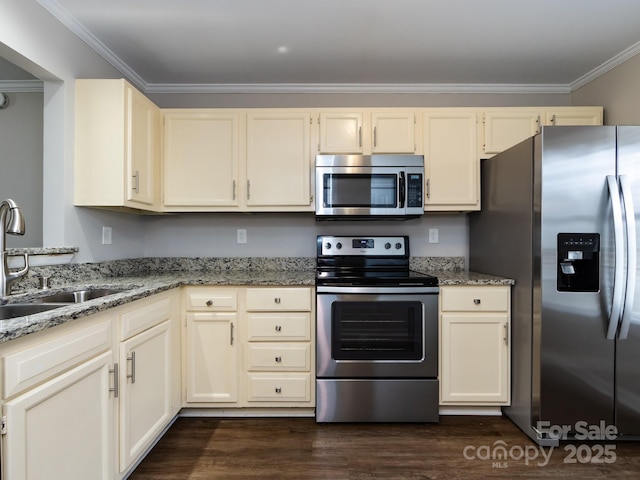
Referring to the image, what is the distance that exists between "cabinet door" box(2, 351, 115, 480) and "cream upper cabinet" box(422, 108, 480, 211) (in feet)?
7.20

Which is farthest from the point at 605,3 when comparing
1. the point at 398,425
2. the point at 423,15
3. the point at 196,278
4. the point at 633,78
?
the point at 196,278

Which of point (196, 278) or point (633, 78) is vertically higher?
point (633, 78)

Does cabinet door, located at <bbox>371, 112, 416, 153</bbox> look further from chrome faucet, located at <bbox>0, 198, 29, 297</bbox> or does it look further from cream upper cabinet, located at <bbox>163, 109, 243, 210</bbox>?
chrome faucet, located at <bbox>0, 198, 29, 297</bbox>

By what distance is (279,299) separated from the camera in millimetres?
2273

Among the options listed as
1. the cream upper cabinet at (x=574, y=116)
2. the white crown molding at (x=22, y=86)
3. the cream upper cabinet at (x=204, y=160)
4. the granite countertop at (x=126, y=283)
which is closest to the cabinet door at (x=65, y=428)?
the granite countertop at (x=126, y=283)

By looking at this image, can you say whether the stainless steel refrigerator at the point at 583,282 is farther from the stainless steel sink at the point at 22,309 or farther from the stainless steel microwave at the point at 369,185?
the stainless steel sink at the point at 22,309

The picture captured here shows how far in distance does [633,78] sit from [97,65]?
138 inches

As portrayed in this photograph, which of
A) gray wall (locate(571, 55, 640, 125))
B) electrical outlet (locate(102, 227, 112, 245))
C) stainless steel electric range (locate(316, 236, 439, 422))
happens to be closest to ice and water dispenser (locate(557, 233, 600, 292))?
stainless steel electric range (locate(316, 236, 439, 422))

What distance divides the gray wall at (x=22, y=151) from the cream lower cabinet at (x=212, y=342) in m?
1.46

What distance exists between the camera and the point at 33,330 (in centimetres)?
104

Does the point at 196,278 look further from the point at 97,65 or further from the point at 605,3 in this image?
the point at 605,3

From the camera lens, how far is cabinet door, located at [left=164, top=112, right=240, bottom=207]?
2.57 metres

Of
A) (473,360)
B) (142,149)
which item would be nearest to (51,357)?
(142,149)

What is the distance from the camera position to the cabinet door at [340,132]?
2.57 m
